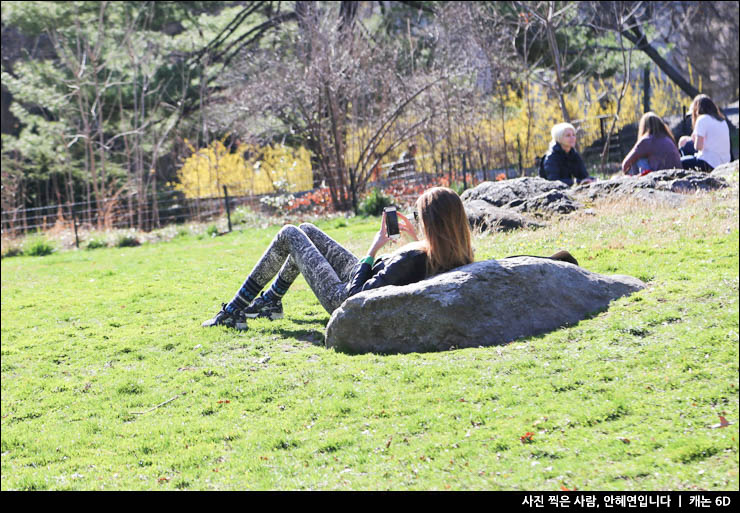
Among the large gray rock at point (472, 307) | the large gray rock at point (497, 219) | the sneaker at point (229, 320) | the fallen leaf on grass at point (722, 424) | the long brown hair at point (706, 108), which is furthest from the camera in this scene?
the long brown hair at point (706, 108)

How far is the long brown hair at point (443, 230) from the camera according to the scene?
5.43 m

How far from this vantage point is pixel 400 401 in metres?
4.59

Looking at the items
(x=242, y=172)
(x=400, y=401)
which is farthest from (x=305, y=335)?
(x=242, y=172)

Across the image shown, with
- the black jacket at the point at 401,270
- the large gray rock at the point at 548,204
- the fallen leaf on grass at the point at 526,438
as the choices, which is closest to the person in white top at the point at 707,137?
the large gray rock at the point at 548,204

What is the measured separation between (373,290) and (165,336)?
231cm

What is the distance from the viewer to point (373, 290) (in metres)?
5.60

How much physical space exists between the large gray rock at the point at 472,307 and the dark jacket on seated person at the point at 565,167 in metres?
5.38

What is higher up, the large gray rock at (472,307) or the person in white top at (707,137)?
the person in white top at (707,137)

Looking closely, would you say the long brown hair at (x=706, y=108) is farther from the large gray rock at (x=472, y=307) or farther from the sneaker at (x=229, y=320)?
the sneaker at (x=229, y=320)

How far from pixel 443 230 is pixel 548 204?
451 cm

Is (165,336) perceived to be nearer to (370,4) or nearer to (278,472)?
(278,472)

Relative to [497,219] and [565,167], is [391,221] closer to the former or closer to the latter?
[497,219]

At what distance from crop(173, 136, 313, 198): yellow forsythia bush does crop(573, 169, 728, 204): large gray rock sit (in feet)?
31.8

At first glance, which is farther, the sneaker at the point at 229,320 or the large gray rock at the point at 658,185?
the large gray rock at the point at 658,185
